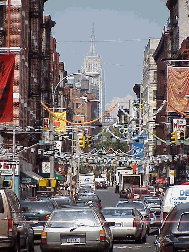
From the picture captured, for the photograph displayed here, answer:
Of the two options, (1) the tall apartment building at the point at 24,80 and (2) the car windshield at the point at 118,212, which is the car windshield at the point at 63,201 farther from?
(1) the tall apartment building at the point at 24,80

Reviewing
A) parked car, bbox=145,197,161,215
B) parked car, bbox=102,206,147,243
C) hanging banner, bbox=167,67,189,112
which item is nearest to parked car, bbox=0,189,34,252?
parked car, bbox=102,206,147,243

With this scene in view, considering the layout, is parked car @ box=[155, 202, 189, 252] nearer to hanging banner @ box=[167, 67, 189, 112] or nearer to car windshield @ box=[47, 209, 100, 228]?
car windshield @ box=[47, 209, 100, 228]

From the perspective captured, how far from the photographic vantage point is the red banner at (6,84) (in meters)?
34.8

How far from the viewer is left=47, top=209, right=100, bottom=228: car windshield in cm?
2027

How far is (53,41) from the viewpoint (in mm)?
124125

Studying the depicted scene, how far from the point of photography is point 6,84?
3522 cm

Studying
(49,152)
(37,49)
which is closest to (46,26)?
(37,49)

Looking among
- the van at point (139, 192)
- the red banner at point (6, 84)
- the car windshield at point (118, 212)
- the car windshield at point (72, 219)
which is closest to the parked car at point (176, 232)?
the car windshield at point (72, 219)

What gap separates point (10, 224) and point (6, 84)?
17915 millimetres

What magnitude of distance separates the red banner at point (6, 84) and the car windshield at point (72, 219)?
1507cm

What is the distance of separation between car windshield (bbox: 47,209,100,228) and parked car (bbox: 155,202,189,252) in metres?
6.93

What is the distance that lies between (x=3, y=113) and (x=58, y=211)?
50.6ft

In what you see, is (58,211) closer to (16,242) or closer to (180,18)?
(16,242)

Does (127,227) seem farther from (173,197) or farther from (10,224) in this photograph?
(10,224)
